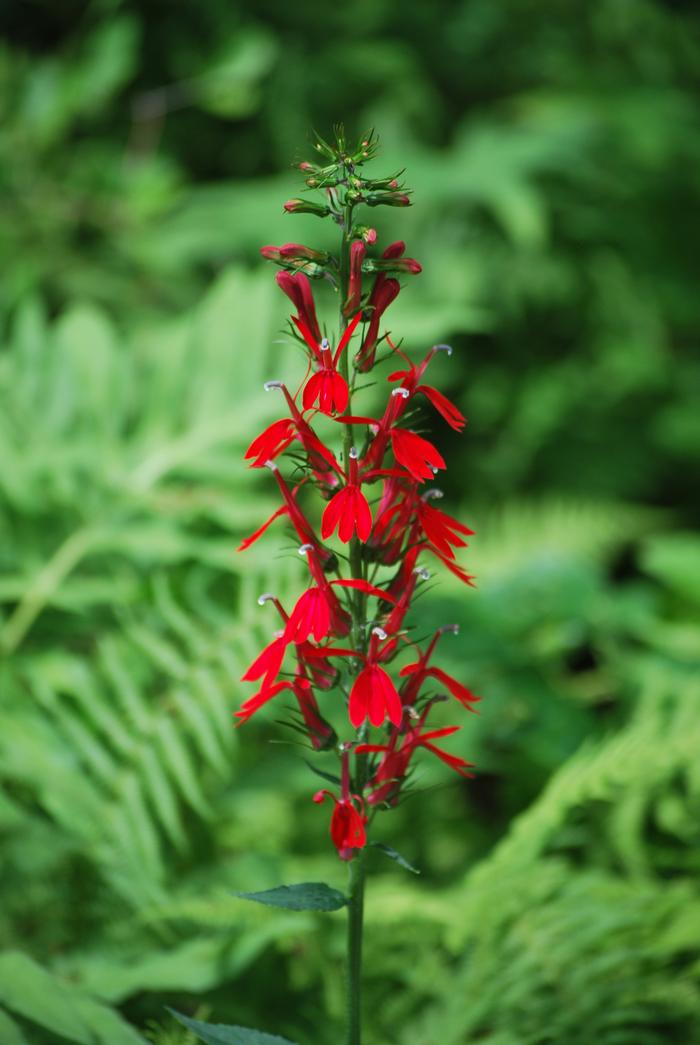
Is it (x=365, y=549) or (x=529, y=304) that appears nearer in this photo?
(x=365, y=549)

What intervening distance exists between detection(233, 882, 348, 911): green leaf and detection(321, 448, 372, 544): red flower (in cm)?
39

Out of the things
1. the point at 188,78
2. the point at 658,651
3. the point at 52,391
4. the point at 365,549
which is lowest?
the point at 365,549

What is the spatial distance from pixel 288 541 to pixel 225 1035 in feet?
4.21

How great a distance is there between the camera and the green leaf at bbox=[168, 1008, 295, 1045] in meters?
1.07

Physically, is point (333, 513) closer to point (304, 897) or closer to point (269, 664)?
point (269, 664)

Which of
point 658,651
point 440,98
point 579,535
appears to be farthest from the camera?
point 440,98

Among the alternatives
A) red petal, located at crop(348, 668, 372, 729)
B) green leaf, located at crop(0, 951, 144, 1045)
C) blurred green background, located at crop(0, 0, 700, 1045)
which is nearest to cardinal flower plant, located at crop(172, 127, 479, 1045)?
red petal, located at crop(348, 668, 372, 729)

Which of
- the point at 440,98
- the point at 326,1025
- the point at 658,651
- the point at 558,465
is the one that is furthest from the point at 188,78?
the point at 326,1025

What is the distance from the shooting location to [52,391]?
94.3 inches

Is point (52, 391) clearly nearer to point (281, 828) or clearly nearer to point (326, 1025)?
point (281, 828)

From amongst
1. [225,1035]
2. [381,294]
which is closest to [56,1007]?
[225,1035]

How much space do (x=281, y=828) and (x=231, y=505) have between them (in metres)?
0.77

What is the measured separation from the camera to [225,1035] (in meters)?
1.09

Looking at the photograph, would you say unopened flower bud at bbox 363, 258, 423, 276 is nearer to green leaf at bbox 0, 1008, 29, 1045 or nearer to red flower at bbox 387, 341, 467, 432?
red flower at bbox 387, 341, 467, 432
